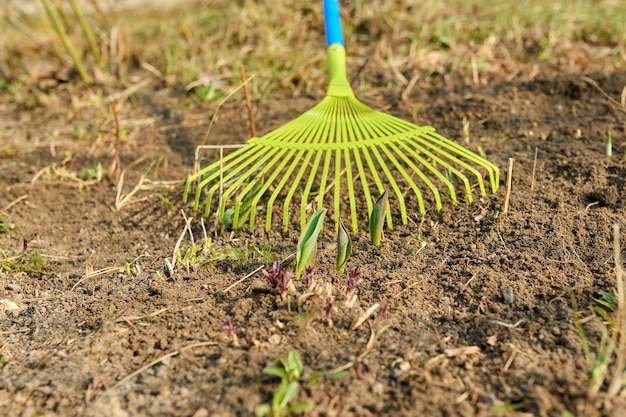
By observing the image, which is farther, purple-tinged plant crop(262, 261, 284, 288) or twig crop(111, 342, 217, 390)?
purple-tinged plant crop(262, 261, 284, 288)

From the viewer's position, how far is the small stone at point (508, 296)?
4.97 ft

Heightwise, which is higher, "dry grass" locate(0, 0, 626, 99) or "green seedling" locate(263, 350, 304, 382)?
"dry grass" locate(0, 0, 626, 99)

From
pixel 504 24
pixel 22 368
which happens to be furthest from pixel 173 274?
A: pixel 504 24

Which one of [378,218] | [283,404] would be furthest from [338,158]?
[283,404]

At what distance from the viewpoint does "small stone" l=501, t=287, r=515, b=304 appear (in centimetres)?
151

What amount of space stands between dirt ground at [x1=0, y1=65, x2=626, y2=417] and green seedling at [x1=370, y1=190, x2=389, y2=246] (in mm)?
59

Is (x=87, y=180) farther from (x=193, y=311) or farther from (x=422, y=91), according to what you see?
(x=422, y=91)

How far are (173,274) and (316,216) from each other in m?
0.47

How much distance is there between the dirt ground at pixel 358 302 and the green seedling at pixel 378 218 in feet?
0.19

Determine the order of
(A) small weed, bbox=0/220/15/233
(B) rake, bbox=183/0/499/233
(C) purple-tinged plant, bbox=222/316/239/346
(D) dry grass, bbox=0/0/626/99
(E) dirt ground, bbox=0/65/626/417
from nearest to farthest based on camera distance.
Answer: (E) dirt ground, bbox=0/65/626/417
(C) purple-tinged plant, bbox=222/316/239/346
(B) rake, bbox=183/0/499/233
(A) small weed, bbox=0/220/15/233
(D) dry grass, bbox=0/0/626/99

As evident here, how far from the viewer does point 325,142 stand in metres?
2.07

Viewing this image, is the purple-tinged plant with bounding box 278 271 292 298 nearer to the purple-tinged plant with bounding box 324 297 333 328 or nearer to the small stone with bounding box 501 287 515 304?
the purple-tinged plant with bounding box 324 297 333 328

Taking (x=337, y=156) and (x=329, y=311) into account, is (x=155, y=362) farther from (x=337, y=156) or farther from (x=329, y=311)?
(x=337, y=156)

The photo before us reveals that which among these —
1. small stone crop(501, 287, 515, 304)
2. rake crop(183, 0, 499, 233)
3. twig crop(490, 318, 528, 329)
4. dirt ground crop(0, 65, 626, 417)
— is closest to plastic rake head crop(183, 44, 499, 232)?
rake crop(183, 0, 499, 233)
